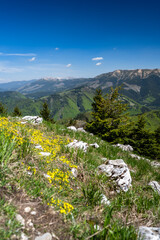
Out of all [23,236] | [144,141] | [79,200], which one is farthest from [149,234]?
[144,141]

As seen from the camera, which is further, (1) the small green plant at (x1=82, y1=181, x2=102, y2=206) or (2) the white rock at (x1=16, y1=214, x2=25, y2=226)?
(1) the small green plant at (x1=82, y1=181, x2=102, y2=206)

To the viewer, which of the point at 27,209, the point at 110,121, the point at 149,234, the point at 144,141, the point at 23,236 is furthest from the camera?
the point at 144,141

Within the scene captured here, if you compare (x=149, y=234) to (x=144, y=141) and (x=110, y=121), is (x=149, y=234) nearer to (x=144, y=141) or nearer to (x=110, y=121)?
(x=110, y=121)

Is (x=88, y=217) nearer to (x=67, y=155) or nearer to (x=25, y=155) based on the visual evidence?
(x=25, y=155)

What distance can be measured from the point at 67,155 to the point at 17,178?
8.39 feet

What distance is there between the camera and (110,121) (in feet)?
72.5

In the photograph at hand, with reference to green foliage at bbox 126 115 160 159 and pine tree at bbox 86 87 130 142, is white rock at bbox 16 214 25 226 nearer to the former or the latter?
pine tree at bbox 86 87 130 142

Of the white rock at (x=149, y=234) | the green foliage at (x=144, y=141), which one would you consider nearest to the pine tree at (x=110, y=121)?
the green foliage at (x=144, y=141)

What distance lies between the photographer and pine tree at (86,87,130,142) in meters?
21.9

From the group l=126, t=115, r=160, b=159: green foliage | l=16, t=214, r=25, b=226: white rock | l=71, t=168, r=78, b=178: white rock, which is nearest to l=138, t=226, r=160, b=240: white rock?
l=16, t=214, r=25, b=226: white rock

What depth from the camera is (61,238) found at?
225 cm

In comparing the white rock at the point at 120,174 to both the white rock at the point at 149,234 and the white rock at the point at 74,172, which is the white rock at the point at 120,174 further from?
the white rock at the point at 149,234

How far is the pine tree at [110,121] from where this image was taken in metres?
21.9

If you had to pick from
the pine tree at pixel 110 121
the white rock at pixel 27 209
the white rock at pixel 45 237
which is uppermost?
the white rock at pixel 27 209
